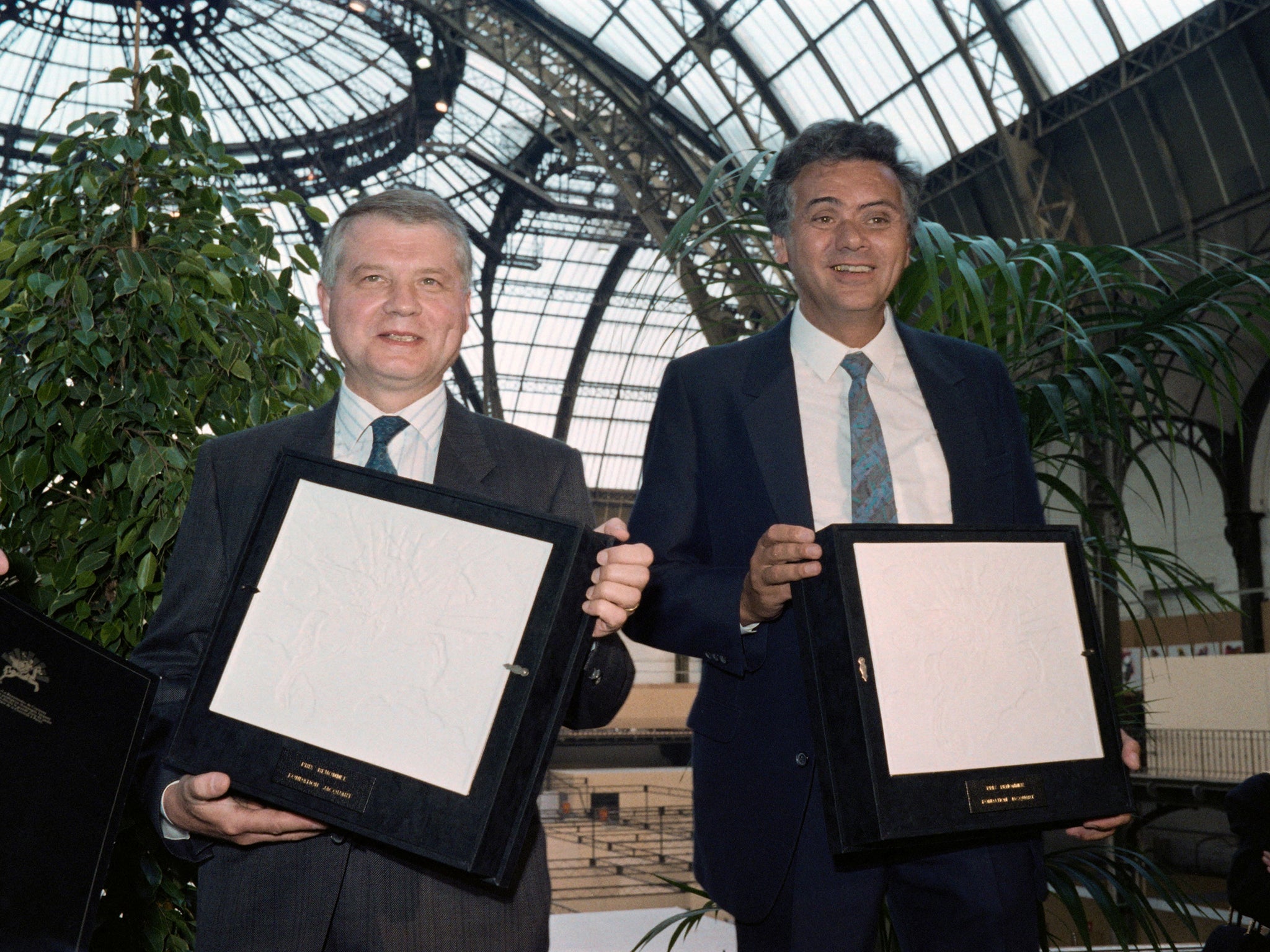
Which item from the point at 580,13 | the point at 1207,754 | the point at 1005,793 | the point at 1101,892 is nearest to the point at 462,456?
the point at 1005,793

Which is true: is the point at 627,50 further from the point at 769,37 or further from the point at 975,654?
the point at 975,654

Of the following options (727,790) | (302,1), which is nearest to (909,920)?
(727,790)

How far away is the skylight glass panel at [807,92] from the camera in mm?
15320

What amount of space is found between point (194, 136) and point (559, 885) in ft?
50.2

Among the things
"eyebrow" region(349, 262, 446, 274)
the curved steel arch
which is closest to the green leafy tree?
"eyebrow" region(349, 262, 446, 274)

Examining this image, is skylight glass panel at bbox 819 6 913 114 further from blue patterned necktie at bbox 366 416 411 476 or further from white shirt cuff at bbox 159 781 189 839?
white shirt cuff at bbox 159 781 189 839

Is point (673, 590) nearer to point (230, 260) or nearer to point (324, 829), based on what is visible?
point (324, 829)

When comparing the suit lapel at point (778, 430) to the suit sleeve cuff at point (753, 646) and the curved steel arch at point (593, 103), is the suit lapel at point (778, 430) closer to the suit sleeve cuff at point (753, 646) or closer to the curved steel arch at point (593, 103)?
the suit sleeve cuff at point (753, 646)

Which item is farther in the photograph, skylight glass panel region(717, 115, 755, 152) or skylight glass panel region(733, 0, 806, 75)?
skylight glass panel region(717, 115, 755, 152)

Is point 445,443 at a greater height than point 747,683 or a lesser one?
greater

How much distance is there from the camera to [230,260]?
2.44m

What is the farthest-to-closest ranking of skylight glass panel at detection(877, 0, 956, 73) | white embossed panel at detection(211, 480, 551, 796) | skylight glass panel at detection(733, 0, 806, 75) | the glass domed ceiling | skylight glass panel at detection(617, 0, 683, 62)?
skylight glass panel at detection(617, 0, 683, 62) → skylight glass panel at detection(733, 0, 806, 75) → the glass domed ceiling → skylight glass panel at detection(877, 0, 956, 73) → white embossed panel at detection(211, 480, 551, 796)

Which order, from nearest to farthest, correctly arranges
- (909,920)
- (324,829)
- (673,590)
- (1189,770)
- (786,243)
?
1. (324,829)
2. (909,920)
3. (673,590)
4. (786,243)
5. (1189,770)

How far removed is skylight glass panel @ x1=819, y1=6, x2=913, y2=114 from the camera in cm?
1428
